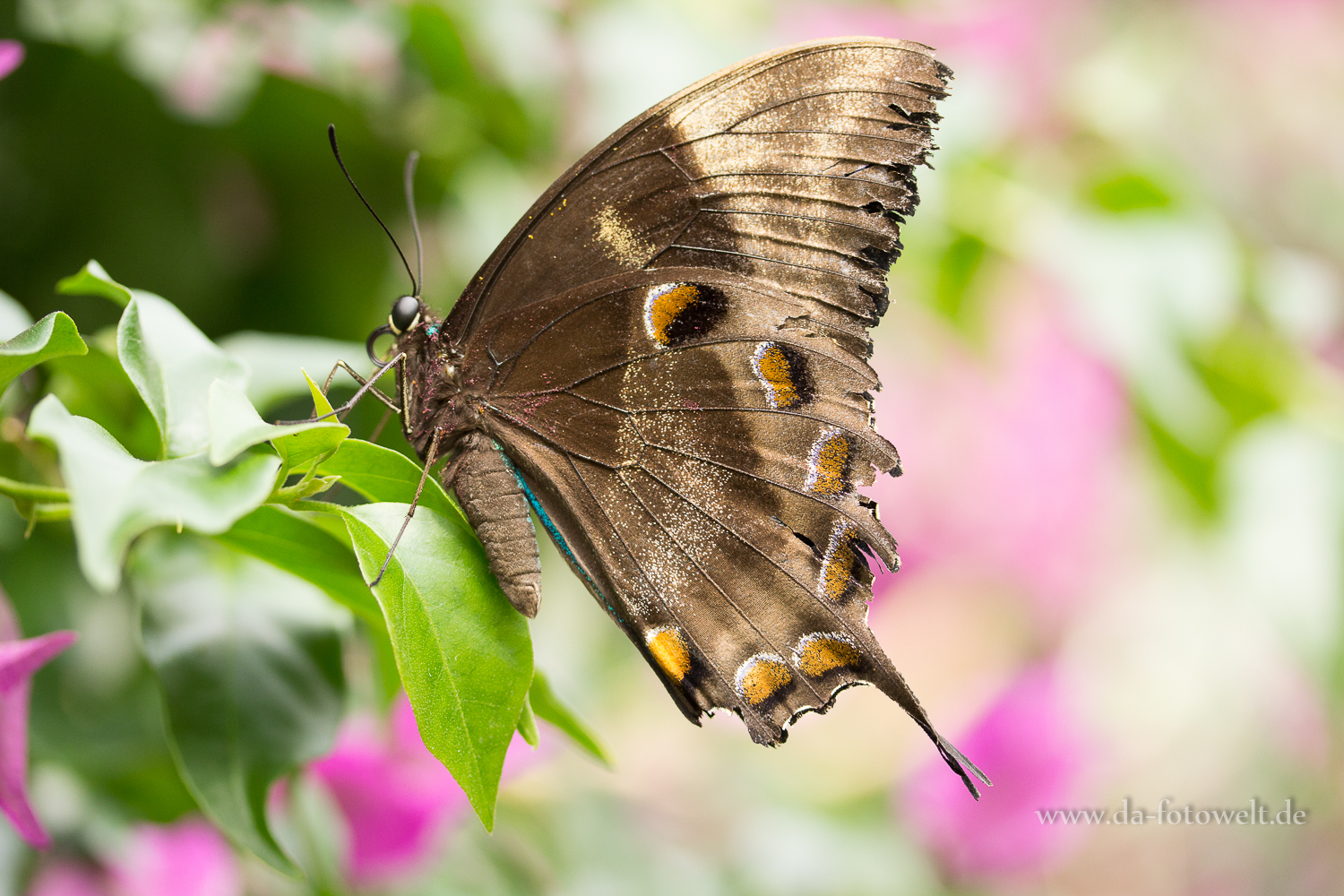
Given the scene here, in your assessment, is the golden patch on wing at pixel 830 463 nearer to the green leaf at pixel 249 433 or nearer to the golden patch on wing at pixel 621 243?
the golden patch on wing at pixel 621 243

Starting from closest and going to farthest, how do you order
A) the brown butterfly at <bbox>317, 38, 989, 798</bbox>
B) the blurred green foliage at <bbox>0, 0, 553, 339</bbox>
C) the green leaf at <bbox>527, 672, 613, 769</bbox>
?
the green leaf at <bbox>527, 672, 613, 769</bbox> < the brown butterfly at <bbox>317, 38, 989, 798</bbox> < the blurred green foliage at <bbox>0, 0, 553, 339</bbox>

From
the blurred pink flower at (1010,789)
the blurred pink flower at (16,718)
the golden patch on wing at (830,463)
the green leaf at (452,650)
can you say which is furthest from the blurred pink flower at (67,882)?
Answer: the blurred pink flower at (1010,789)

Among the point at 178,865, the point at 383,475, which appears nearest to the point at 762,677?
the point at 383,475

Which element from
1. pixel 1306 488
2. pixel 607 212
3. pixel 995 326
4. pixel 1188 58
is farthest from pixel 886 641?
pixel 1188 58

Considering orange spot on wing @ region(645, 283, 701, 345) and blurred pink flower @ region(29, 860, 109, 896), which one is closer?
orange spot on wing @ region(645, 283, 701, 345)

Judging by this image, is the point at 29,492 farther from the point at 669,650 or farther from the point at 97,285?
the point at 669,650

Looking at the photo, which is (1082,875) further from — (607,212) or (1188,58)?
(607,212)

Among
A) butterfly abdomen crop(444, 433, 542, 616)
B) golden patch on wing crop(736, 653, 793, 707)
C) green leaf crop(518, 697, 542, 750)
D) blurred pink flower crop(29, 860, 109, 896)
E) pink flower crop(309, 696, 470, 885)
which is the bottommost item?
blurred pink flower crop(29, 860, 109, 896)

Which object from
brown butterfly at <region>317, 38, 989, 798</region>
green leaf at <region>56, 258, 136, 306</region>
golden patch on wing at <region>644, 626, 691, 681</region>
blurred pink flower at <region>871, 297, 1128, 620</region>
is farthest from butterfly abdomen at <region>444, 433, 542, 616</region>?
blurred pink flower at <region>871, 297, 1128, 620</region>

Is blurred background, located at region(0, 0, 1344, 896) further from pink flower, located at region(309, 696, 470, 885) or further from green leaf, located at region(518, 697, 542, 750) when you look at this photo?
green leaf, located at region(518, 697, 542, 750)
